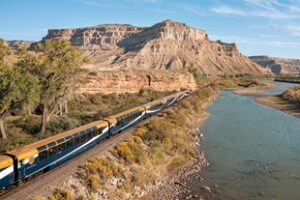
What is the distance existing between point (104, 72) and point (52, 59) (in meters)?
38.1

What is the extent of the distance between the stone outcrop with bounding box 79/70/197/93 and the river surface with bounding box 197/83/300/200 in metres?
23.9

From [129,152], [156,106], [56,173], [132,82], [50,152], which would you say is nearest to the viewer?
[56,173]

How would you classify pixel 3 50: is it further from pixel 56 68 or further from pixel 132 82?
pixel 132 82

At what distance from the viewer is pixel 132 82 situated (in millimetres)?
81500

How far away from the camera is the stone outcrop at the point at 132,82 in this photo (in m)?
70.9

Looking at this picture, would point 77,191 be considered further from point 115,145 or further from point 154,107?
point 154,107

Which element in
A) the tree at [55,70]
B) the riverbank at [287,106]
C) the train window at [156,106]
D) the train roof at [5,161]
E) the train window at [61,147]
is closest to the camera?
the train roof at [5,161]

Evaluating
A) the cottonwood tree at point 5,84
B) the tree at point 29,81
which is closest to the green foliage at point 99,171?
the cottonwood tree at point 5,84

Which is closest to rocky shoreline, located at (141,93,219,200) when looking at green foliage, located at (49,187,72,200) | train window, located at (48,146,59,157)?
green foliage, located at (49,187,72,200)

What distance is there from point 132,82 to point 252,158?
4991cm

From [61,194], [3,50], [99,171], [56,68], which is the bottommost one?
[99,171]

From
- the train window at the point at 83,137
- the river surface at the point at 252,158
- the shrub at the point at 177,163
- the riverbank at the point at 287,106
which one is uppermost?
the train window at the point at 83,137

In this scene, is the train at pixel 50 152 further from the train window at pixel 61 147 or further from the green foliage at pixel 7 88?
the green foliage at pixel 7 88

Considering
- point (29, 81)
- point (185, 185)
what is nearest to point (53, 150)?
point (185, 185)
